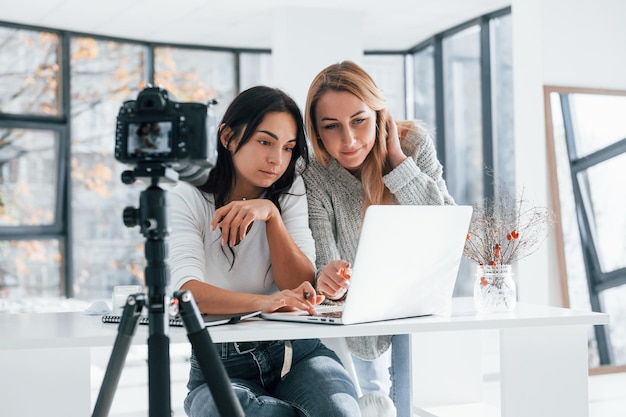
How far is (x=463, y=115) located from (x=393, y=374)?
15.8 ft

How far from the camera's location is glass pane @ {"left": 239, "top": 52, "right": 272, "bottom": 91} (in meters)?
7.46

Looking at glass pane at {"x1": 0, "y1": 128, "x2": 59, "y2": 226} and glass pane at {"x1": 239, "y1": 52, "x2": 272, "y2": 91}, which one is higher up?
glass pane at {"x1": 239, "y1": 52, "x2": 272, "y2": 91}

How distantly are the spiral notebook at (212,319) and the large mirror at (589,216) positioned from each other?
3382 millimetres

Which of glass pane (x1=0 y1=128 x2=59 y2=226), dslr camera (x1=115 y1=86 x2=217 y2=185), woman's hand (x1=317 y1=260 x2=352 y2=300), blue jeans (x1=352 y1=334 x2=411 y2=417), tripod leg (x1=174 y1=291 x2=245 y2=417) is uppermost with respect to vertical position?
glass pane (x1=0 y1=128 x2=59 y2=226)

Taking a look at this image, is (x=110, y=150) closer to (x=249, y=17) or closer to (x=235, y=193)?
(x=249, y=17)

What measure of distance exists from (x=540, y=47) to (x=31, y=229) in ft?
14.0

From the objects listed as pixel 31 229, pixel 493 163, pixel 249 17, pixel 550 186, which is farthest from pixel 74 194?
pixel 550 186

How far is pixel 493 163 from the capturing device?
6465 millimetres

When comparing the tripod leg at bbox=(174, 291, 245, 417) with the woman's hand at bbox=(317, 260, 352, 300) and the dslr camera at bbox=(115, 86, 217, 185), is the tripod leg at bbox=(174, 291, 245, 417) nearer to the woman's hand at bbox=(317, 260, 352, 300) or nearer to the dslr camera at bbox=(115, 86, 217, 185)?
the dslr camera at bbox=(115, 86, 217, 185)

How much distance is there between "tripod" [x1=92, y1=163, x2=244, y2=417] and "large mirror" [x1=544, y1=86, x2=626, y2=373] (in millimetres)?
3819

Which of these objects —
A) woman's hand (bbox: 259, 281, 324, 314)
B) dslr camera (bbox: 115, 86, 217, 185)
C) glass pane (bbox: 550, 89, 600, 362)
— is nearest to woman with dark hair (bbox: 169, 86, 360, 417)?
woman's hand (bbox: 259, 281, 324, 314)

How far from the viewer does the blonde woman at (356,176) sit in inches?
91.4

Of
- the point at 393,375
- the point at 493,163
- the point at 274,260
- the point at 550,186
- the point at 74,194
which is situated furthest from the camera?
the point at 74,194

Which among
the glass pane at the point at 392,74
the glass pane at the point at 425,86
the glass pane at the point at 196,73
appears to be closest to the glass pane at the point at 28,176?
the glass pane at the point at 196,73
